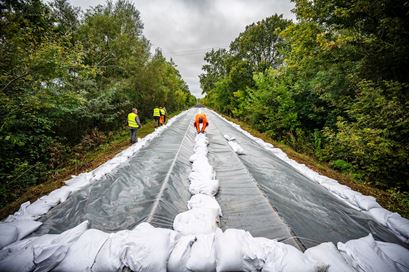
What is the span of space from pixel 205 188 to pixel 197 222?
35.6 inches

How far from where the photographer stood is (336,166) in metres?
6.14

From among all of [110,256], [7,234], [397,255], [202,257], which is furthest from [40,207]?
[397,255]

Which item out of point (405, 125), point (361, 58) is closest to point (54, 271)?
point (405, 125)

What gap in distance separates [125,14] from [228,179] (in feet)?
53.0

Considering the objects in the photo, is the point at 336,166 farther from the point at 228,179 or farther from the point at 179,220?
the point at 179,220

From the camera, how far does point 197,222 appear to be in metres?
2.13

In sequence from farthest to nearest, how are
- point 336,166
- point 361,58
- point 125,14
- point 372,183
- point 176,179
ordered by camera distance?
point 125,14 → point 336,166 → point 361,58 → point 372,183 → point 176,179

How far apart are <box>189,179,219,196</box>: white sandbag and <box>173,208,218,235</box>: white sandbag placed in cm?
63

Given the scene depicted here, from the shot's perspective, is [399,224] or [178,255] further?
[399,224]

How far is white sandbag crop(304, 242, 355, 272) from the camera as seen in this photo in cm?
163

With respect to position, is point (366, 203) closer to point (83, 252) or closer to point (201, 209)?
point (201, 209)

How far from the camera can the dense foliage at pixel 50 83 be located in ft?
13.9

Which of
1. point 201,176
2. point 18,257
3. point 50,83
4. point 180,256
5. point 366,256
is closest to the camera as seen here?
point 18,257

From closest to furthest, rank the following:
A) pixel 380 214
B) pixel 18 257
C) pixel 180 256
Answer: pixel 18 257 < pixel 180 256 < pixel 380 214
